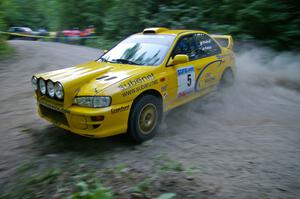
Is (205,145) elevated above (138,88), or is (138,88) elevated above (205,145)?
(138,88)

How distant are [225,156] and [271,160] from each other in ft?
1.95

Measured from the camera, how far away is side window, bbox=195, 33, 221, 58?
615 cm

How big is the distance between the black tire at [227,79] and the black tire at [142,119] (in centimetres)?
248

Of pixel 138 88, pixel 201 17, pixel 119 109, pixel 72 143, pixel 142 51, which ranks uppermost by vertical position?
pixel 201 17

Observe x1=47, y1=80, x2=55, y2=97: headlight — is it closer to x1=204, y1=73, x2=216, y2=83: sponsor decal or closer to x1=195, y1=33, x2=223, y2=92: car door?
x1=195, y1=33, x2=223, y2=92: car door

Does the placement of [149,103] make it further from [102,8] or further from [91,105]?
[102,8]

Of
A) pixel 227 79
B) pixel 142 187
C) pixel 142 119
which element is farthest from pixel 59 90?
pixel 227 79

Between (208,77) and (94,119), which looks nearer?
(94,119)

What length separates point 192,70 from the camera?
568cm

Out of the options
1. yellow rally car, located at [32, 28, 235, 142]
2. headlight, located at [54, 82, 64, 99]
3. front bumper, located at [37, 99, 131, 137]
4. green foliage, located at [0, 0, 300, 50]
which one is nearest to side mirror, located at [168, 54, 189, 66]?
yellow rally car, located at [32, 28, 235, 142]

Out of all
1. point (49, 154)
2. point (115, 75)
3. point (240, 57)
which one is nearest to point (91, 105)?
point (115, 75)

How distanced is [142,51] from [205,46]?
1550 mm

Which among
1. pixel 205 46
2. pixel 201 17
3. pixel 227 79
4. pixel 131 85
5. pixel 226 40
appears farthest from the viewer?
pixel 201 17

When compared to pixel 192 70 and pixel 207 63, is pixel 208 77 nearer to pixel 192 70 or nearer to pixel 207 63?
pixel 207 63
